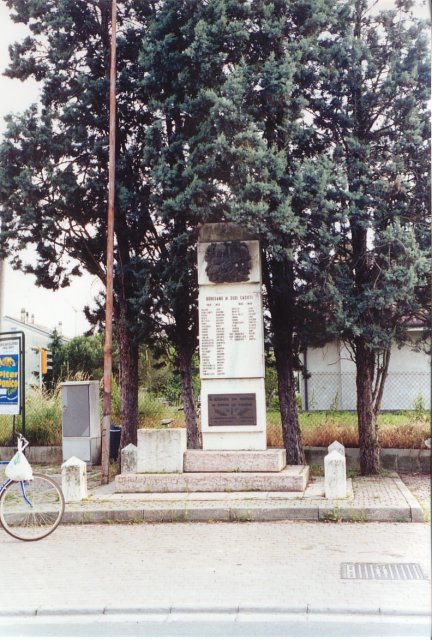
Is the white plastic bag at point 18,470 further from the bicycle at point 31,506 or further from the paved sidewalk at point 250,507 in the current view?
the paved sidewalk at point 250,507

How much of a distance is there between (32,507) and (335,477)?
4155 mm

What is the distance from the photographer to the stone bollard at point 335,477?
10758mm

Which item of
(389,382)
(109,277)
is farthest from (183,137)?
(389,382)

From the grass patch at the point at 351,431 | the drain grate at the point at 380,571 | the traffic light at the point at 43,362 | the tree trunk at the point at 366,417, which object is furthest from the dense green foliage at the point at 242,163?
the traffic light at the point at 43,362

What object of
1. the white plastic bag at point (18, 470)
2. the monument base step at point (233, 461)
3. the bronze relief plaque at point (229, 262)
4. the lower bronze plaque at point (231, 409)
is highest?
the bronze relief plaque at point (229, 262)

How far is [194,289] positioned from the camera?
13.8m

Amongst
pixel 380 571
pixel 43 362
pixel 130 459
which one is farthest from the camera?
pixel 43 362

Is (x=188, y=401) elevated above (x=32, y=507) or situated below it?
above

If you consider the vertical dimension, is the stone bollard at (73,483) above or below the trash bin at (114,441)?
below

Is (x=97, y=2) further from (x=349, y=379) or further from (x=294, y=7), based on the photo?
(x=349, y=379)

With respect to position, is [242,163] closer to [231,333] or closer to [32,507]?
[231,333]

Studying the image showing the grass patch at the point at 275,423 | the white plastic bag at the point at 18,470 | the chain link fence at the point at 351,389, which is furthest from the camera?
the chain link fence at the point at 351,389

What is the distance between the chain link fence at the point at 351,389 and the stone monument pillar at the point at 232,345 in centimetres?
729

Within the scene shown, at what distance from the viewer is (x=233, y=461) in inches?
467
